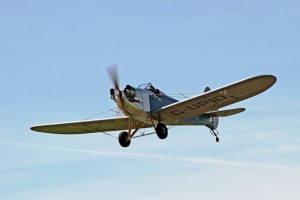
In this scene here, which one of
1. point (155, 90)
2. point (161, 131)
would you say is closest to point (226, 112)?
point (155, 90)

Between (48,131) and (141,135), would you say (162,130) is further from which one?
(48,131)

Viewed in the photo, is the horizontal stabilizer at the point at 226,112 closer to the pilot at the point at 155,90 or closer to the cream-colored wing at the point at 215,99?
the cream-colored wing at the point at 215,99

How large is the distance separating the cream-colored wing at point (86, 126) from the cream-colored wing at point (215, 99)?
2506 millimetres

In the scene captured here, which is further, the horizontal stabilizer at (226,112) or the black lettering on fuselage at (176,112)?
the horizontal stabilizer at (226,112)

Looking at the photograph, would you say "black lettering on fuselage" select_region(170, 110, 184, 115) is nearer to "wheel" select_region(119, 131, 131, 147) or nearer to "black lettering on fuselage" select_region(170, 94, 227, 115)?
"black lettering on fuselage" select_region(170, 94, 227, 115)

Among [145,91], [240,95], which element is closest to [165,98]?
[145,91]

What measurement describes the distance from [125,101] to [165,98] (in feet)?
8.01

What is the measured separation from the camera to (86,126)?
3516 centimetres

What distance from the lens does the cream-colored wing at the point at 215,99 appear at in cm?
2917

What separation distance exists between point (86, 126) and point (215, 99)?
7556mm

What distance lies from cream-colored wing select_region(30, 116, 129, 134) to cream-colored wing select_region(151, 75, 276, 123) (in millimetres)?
2506

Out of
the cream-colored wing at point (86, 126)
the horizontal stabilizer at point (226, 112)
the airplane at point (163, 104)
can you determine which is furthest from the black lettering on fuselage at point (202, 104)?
the horizontal stabilizer at point (226, 112)

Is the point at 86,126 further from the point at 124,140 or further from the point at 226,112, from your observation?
the point at 226,112

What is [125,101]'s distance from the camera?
102 feet
